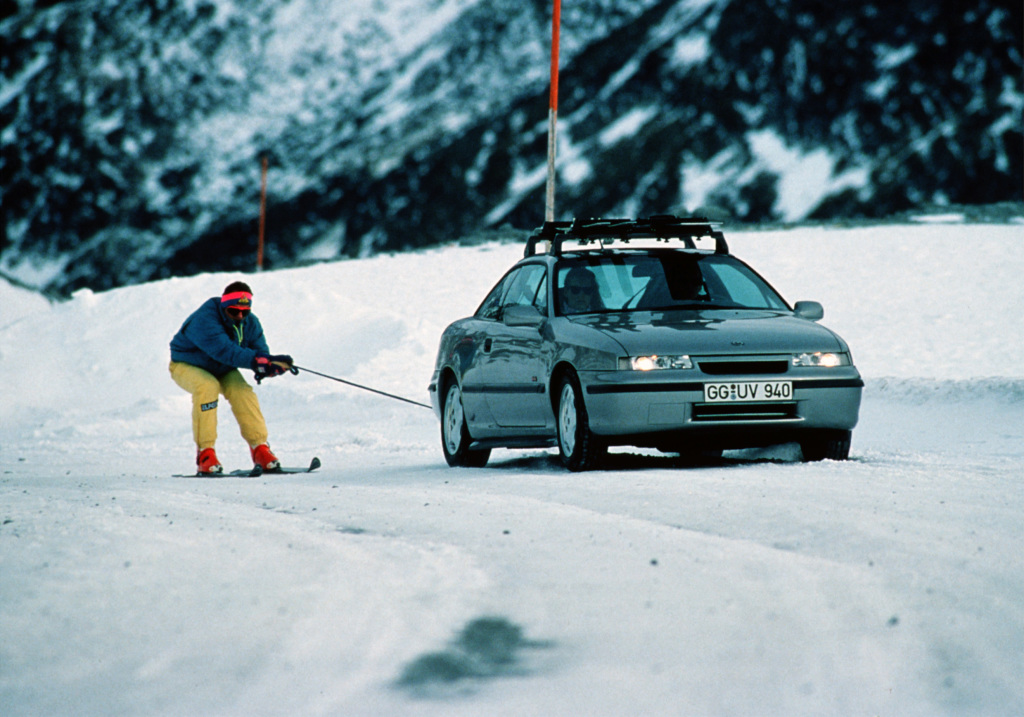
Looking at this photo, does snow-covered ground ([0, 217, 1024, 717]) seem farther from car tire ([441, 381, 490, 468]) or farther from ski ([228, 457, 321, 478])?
car tire ([441, 381, 490, 468])

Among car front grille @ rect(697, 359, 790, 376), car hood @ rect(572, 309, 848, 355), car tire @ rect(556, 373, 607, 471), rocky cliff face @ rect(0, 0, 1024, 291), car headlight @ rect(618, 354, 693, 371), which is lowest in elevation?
car tire @ rect(556, 373, 607, 471)

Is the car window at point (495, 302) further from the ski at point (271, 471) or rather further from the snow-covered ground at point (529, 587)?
the ski at point (271, 471)

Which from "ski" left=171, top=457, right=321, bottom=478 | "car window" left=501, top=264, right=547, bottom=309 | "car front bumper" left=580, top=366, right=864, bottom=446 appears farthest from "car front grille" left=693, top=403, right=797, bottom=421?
"ski" left=171, top=457, right=321, bottom=478

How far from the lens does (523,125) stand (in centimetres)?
11231

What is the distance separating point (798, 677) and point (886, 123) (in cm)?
10970

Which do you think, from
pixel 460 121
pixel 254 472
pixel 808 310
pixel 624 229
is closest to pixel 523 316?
pixel 624 229

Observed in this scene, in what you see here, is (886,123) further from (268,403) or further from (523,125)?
(268,403)

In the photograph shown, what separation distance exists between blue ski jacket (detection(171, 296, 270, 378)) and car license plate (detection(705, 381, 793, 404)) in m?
3.66

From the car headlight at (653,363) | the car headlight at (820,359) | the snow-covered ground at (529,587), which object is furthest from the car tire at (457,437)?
the car headlight at (820,359)

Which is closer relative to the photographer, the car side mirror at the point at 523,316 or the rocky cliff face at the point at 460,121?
the car side mirror at the point at 523,316

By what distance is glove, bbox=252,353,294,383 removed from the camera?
10078 millimetres

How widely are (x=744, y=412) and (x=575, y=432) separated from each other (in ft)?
3.31

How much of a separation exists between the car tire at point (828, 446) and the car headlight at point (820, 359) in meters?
0.42

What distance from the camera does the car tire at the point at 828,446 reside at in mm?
8438
